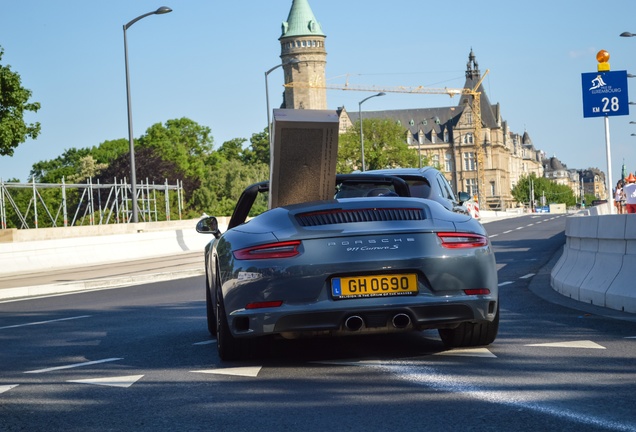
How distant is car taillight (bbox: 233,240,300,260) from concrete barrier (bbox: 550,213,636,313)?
453cm

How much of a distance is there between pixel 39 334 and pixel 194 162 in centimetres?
13070

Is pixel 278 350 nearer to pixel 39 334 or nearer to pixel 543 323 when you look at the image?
pixel 543 323

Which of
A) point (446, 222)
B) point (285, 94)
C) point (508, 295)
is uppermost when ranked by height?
point (285, 94)

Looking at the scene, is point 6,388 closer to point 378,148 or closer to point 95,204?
point 95,204

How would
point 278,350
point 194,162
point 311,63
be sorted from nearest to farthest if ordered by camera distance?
point 278,350
point 194,162
point 311,63

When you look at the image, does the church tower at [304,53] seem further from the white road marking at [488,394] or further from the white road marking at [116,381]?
the white road marking at [488,394]

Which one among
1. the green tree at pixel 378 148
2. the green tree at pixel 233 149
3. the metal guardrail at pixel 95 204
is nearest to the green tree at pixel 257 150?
the green tree at pixel 233 149

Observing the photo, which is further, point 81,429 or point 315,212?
point 315,212

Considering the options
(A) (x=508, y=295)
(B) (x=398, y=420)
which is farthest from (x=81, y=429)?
(A) (x=508, y=295)

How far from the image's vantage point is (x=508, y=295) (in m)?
13.1

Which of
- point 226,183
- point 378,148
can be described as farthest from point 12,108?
point 378,148

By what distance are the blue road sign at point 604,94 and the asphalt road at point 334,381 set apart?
39.3 feet

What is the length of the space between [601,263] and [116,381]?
6.50 m

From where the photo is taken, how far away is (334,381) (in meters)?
6.46
